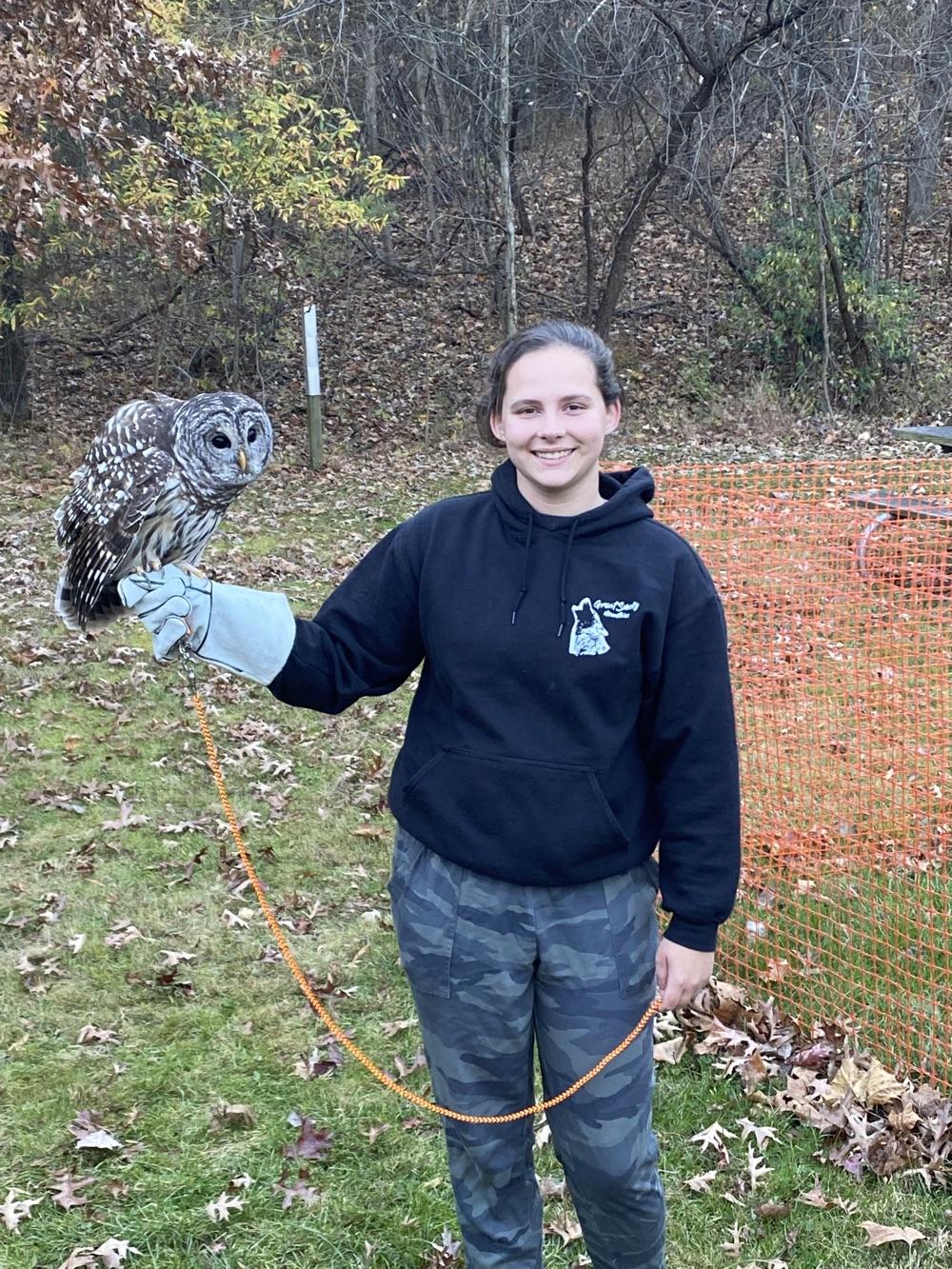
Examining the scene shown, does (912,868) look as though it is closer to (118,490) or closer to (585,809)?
(585,809)

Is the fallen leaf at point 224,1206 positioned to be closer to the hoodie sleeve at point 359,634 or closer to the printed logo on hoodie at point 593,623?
the hoodie sleeve at point 359,634

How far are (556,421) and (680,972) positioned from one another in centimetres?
107

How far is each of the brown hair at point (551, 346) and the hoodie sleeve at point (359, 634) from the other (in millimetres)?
337

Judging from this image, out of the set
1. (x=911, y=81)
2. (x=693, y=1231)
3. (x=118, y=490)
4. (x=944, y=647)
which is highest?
(x=911, y=81)

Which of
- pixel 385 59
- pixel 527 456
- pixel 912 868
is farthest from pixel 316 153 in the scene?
pixel 527 456

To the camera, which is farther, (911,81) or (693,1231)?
(911,81)

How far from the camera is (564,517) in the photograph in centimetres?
215

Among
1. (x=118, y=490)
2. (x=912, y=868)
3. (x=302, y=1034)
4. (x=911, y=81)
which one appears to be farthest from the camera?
(x=911, y=81)

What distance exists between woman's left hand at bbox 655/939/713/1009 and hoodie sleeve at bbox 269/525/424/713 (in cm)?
78

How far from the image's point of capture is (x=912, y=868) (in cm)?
432

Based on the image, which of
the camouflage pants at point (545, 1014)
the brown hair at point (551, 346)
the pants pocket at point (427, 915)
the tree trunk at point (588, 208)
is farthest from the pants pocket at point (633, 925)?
the tree trunk at point (588, 208)

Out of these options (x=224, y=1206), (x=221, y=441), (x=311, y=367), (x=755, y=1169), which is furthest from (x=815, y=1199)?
(x=311, y=367)

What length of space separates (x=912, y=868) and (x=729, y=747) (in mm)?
2581

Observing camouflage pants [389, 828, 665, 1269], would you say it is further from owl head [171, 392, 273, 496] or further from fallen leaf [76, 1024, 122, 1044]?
fallen leaf [76, 1024, 122, 1044]
